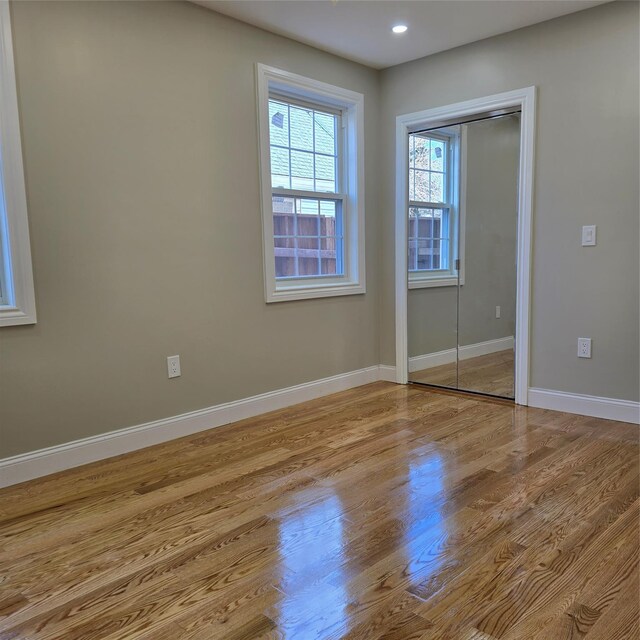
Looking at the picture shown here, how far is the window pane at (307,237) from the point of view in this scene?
142 inches

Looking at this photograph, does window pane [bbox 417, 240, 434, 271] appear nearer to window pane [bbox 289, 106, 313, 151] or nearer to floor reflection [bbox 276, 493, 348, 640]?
window pane [bbox 289, 106, 313, 151]

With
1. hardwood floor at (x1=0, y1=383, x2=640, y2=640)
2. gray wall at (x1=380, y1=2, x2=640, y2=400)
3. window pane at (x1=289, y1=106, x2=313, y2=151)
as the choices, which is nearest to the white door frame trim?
gray wall at (x1=380, y1=2, x2=640, y2=400)

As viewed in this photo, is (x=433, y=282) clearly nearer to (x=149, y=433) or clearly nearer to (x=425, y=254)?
(x=425, y=254)

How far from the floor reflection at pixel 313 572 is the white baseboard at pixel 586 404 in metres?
1.86

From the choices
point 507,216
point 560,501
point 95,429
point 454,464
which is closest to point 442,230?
point 507,216

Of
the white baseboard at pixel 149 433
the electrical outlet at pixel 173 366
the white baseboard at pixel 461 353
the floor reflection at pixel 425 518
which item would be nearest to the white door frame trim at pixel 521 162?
the white baseboard at pixel 461 353

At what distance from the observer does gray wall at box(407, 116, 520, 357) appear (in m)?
3.56

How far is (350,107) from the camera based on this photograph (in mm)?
3939

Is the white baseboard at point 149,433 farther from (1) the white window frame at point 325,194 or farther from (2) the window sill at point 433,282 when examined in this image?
(2) the window sill at point 433,282

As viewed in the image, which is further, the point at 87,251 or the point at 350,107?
the point at 350,107

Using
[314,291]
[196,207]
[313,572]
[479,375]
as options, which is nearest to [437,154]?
[314,291]

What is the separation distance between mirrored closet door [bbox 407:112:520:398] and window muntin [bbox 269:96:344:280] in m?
0.60

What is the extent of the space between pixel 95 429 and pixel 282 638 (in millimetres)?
1683

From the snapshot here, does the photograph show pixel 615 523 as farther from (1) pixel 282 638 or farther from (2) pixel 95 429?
(2) pixel 95 429
